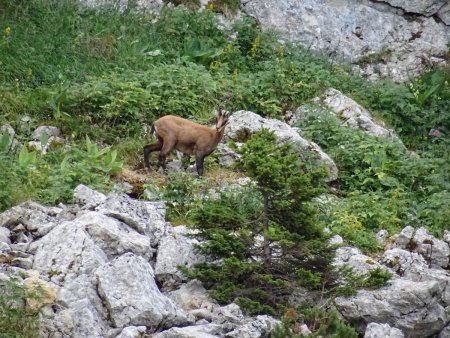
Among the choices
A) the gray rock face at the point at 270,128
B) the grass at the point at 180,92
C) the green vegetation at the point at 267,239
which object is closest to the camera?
the green vegetation at the point at 267,239

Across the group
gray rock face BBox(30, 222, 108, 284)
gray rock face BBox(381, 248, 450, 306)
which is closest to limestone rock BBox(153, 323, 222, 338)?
gray rock face BBox(30, 222, 108, 284)

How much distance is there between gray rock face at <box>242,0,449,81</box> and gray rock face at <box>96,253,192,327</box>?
9.79 metres

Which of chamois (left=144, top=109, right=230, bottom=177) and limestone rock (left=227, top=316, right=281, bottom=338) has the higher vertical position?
limestone rock (left=227, top=316, right=281, bottom=338)

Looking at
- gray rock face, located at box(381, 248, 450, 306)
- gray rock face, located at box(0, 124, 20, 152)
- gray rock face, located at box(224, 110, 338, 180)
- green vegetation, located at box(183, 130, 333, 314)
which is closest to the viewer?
green vegetation, located at box(183, 130, 333, 314)

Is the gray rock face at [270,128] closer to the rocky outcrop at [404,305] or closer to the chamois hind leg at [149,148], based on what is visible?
the chamois hind leg at [149,148]

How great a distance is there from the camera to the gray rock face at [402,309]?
10.2 m

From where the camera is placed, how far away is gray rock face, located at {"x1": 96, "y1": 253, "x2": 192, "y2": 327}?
363 inches

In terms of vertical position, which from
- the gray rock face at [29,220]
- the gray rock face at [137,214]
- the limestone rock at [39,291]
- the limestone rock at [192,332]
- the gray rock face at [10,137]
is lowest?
the gray rock face at [10,137]

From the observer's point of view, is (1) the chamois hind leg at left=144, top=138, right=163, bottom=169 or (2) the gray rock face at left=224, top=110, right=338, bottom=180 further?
(2) the gray rock face at left=224, top=110, right=338, bottom=180

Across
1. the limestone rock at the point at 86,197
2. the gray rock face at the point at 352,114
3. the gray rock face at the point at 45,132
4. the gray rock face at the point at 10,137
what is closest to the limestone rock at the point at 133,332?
the limestone rock at the point at 86,197

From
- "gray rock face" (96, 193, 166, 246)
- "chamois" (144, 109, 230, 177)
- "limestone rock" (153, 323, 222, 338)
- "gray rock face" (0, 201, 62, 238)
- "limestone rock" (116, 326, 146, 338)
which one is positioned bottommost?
"chamois" (144, 109, 230, 177)

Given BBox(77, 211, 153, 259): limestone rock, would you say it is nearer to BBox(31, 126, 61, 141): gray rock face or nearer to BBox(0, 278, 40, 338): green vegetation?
BBox(0, 278, 40, 338): green vegetation

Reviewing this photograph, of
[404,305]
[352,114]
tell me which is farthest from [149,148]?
[404,305]

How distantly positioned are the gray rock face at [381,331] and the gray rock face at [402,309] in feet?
2.26
